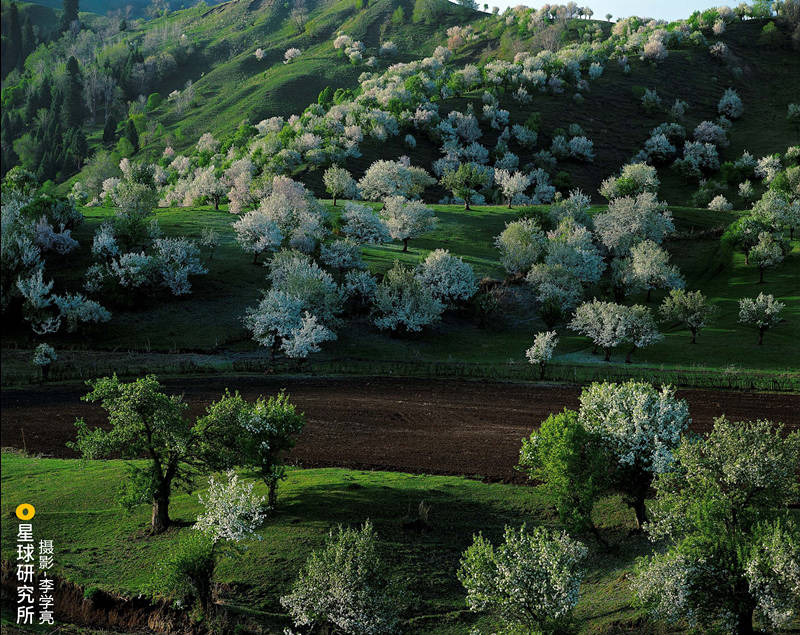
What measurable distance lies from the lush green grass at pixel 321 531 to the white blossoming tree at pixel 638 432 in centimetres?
332

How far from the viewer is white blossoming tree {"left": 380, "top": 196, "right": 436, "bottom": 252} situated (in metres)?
117

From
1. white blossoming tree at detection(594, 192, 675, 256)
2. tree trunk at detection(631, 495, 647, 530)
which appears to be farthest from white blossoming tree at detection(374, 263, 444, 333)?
tree trunk at detection(631, 495, 647, 530)

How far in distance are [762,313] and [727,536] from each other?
222 feet

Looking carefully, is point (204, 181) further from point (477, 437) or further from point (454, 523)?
point (454, 523)

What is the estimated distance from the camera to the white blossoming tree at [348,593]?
27.5m

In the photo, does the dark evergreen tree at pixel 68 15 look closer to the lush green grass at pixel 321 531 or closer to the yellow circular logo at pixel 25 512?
the lush green grass at pixel 321 531

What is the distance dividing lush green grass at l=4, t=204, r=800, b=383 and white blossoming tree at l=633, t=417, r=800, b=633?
156ft

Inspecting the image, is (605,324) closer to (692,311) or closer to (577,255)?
(692,311)

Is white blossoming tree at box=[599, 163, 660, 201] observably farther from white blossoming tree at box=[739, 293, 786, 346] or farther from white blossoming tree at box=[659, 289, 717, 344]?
white blossoming tree at box=[739, 293, 786, 346]

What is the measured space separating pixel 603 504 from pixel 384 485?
1505cm

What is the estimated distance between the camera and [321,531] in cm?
3703

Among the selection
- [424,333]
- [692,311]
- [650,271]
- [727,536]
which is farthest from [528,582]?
[650,271]

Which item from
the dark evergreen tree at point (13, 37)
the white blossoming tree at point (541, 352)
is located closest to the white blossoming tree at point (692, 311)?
the white blossoming tree at point (541, 352)

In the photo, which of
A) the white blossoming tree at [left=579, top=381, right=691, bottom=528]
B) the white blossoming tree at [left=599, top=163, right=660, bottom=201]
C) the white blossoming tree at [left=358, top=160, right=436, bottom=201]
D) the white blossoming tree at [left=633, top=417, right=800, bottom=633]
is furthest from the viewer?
the white blossoming tree at [left=599, top=163, right=660, bottom=201]
